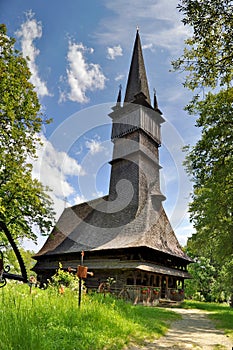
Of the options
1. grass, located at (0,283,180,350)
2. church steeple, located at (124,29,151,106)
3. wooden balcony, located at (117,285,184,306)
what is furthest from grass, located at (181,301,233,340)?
church steeple, located at (124,29,151,106)

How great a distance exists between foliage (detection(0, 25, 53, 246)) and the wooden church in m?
4.05

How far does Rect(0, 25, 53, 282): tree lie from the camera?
13.8 meters

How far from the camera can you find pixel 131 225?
70.0 feet

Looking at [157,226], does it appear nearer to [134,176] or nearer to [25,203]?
[134,176]

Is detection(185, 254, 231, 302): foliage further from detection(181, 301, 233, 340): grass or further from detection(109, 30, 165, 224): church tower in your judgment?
detection(181, 301, 233, 340): grass

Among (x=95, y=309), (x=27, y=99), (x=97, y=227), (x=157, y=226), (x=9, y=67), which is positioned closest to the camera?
(x=95, y=309)

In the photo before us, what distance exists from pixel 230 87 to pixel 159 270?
13.5 metres

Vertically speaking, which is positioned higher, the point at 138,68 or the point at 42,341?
the point at 138,68

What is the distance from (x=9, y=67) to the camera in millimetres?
13898

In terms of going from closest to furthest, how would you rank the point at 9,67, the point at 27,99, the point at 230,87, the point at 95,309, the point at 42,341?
1. the point at 42,341
2. the point at 95,309
3. the point at 230,87
4. the point at 9,67
5. the point at 27,99

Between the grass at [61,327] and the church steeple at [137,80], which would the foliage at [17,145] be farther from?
the church steeple at [137,80]

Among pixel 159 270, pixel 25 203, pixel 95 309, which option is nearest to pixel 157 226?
pixel 159 270

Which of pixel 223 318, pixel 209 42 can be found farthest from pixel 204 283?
pixel 209 42

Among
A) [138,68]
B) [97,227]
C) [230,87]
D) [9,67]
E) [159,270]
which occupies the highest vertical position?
[138,68]
